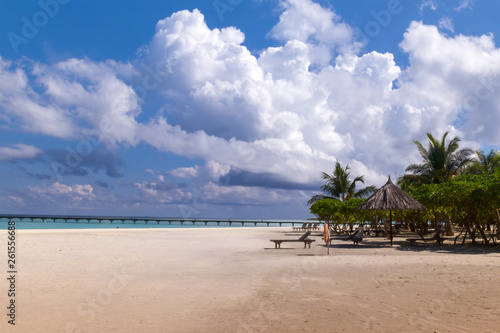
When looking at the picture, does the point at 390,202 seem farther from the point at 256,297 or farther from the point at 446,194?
the point at 256,297

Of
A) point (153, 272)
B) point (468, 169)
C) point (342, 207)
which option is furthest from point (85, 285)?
point (468, 169)

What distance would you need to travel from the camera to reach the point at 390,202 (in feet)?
63.2

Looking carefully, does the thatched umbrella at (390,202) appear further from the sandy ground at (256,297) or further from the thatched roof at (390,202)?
the sandy ground at (256,297)

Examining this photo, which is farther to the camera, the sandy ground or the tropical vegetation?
the tropical vegetation

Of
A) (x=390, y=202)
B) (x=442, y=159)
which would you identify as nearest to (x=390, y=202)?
(x=390, y=202)

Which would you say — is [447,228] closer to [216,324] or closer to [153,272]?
[153,272]

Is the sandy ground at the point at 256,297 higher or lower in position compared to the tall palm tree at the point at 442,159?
lower

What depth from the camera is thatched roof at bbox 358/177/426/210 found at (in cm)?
1898

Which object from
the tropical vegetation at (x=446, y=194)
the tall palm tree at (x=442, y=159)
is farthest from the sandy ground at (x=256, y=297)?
the tall palm tree at (x=442, y=159)

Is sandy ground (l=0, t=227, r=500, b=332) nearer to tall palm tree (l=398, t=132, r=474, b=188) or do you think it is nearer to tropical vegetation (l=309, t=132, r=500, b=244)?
tropical vegetation (l=309, t=132, r=500, b=244)

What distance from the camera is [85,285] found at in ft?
28.5

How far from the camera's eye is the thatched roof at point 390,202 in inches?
747

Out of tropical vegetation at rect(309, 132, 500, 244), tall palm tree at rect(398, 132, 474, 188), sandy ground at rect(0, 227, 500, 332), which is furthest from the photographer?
tall palm tree at rect(398, 132, 474, 188)

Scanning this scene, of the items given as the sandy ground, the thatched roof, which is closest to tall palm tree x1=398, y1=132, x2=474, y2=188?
the thatched roof
